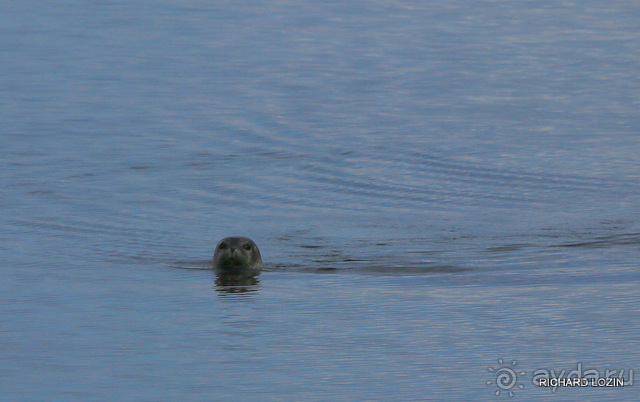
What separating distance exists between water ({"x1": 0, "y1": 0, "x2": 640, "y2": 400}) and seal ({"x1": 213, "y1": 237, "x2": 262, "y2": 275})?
232 millimetres

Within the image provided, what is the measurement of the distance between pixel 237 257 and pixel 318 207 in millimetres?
3674

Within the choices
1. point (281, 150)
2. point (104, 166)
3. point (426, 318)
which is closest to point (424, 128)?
point (281, 150)

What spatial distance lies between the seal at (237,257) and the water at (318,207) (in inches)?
9.1

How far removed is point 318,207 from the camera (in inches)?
827

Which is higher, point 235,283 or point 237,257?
point 237,257

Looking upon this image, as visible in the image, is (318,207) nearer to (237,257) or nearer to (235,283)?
(237,257)

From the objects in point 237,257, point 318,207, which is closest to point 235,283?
point 237,257

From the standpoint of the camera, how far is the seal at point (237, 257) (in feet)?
57.3

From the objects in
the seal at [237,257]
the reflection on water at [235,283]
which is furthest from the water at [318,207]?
the seal at [237,257]

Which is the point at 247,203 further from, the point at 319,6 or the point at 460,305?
the point at 319,6

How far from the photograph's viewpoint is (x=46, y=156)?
80.8 ft

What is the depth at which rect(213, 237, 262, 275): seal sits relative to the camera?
17.5m

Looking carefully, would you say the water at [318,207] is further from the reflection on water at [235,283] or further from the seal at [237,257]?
the seal at [237,257]

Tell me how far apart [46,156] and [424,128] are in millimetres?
6281
